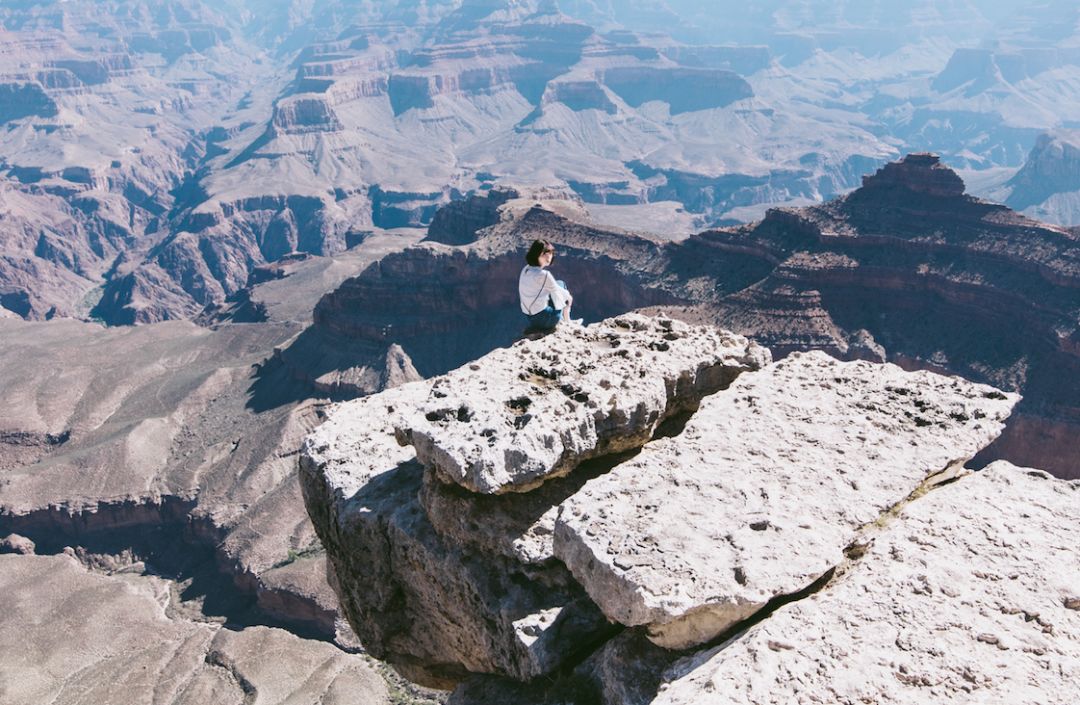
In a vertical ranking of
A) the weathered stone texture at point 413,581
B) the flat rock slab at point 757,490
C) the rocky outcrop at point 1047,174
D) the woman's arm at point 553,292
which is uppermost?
the woman's arm at point 553,292

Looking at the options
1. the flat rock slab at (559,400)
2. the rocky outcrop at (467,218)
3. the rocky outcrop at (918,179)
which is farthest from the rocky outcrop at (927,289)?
the flat rock slab at (559,400)

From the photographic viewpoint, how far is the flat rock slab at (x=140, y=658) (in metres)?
35.3

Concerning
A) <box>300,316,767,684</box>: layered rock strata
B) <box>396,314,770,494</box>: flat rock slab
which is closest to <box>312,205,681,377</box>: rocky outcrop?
<box>300,316,767,684</box>: layered rock strata

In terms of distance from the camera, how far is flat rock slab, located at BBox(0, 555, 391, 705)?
3528 cm

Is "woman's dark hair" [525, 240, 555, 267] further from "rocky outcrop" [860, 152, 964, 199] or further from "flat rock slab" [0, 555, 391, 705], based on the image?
"rocky outcrop" [860, 152, 964, 199]

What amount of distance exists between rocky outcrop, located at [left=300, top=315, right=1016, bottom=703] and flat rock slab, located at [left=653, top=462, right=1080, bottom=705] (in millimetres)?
475

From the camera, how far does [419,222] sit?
17138 cm

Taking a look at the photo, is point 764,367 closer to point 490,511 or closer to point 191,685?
point 490,511

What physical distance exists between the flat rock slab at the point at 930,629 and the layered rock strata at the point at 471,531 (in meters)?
2.74

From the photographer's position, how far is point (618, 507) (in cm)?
993

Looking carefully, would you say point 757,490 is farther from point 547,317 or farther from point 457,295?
point 457,295

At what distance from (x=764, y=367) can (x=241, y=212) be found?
175437 millimetres

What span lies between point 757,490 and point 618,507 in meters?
1.86

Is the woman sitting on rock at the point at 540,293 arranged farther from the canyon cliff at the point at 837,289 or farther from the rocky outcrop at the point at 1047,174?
the rocky outcrop at the point at 1047,174
